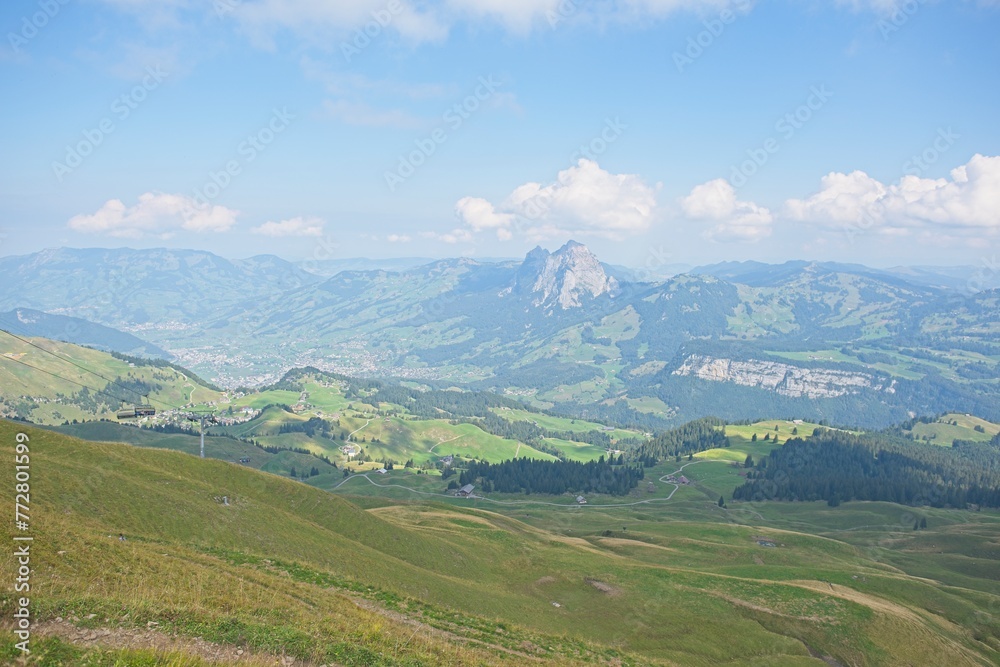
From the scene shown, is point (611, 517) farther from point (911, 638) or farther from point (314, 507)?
point (314, 507)

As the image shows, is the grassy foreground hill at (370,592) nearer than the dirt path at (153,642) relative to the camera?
No

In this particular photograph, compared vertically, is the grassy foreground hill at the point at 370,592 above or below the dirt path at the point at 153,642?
below

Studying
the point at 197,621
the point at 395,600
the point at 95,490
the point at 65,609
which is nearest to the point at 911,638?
the point at 395,600

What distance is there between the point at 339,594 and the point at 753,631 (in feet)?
143

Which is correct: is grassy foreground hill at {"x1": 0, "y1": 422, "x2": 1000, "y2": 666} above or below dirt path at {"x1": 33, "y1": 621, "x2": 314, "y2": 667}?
below

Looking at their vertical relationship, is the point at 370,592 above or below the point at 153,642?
below

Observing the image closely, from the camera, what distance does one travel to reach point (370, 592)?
43.3 meters

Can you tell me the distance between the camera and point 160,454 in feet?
213

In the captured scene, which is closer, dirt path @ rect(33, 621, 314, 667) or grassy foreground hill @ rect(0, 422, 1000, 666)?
dirt path @ rect(33, 621, 314, 667)

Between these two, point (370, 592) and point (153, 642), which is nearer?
point (153, 642)

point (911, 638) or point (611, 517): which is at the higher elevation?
point (911, 638)

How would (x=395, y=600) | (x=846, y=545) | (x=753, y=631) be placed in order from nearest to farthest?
(x=395, y=600)
(x=753, y=631)
(x=846, y=545)

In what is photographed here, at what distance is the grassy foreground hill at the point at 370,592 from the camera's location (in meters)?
23.2

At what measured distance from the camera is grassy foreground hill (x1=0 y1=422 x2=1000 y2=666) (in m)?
23.2
